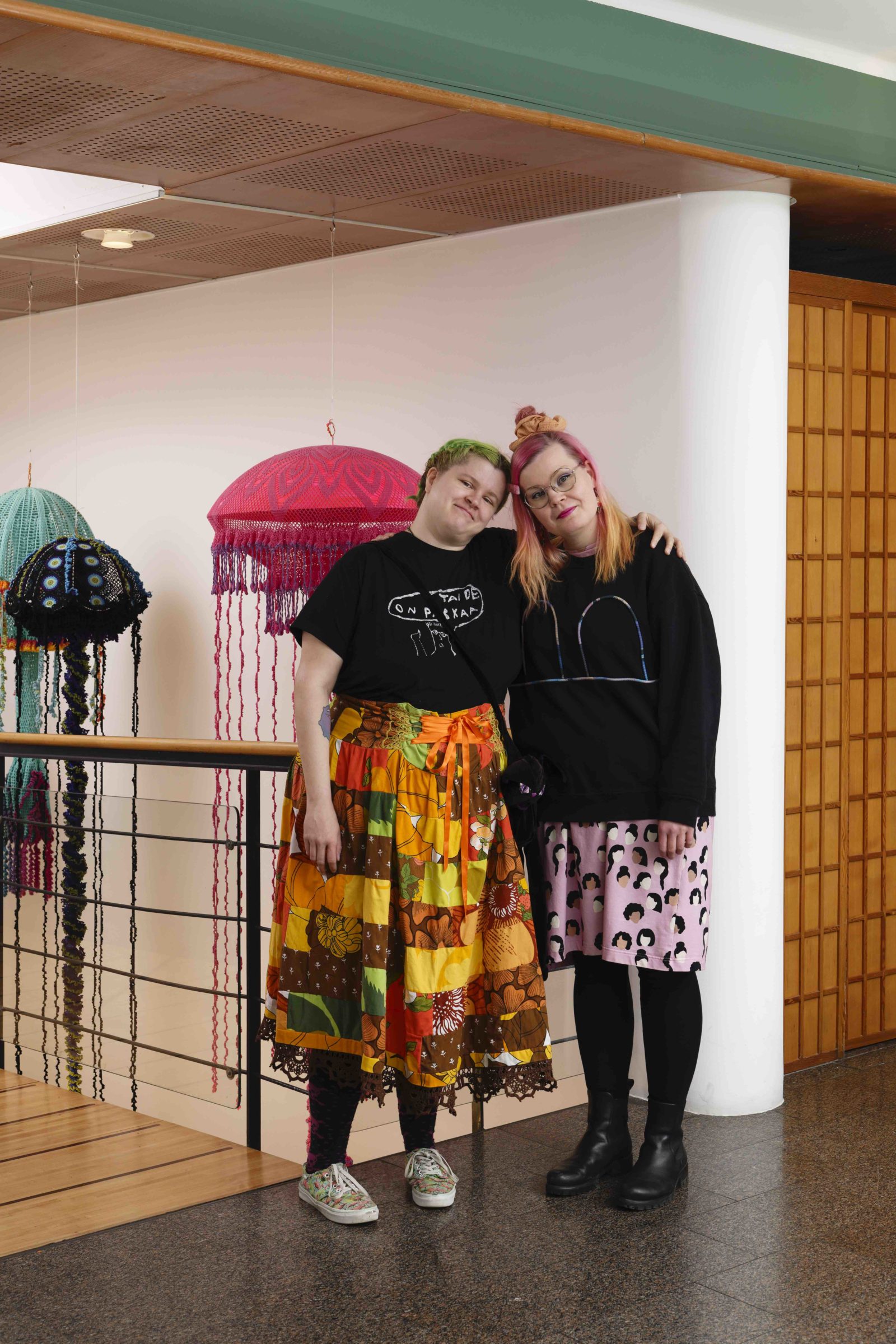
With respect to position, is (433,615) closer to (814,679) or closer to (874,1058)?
(814,679)

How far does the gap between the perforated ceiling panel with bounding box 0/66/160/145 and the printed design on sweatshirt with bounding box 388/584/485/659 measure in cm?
116

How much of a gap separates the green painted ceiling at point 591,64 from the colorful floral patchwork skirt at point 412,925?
1285 mm

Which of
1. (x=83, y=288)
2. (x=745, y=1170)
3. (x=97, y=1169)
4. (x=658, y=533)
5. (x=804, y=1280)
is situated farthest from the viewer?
(x=83, y=288)

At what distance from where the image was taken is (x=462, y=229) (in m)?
4.30

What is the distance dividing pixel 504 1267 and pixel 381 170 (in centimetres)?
252

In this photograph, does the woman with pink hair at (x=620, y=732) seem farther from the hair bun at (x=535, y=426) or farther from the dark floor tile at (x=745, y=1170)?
the dark floor tile at (x=745, y=1170)

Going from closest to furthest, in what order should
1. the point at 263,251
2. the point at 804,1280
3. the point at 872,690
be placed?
the point at 804,1280, the point at 872,690, the point at 263,251

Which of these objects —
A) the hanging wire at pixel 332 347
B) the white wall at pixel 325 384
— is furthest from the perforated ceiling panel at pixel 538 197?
the hanging wire at pixel 332 347

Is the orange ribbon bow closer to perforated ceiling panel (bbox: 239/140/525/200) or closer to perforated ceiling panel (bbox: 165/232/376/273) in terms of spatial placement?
perforated ceiling panel (bbox: 239/140/525/200)

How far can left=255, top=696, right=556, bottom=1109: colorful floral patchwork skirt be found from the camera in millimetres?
2770

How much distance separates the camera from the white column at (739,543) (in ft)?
11.9

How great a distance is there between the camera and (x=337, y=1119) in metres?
2.94

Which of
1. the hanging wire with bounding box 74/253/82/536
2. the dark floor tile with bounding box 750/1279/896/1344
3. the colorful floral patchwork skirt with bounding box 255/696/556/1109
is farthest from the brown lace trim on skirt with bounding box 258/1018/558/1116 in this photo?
the hanging wire with bounding box 74/253/82/536

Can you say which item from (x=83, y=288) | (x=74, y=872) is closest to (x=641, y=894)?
(x=74, y=872)
